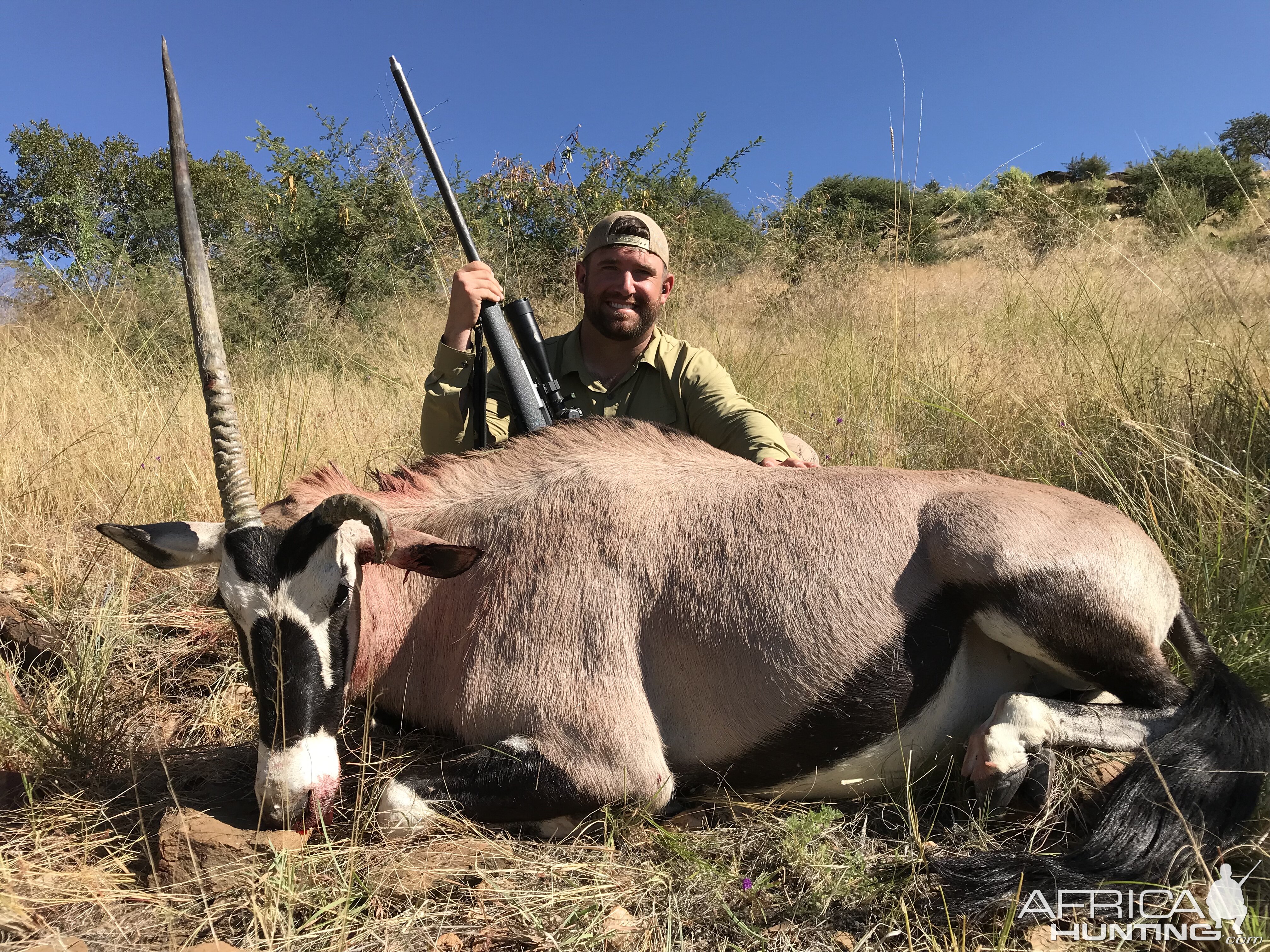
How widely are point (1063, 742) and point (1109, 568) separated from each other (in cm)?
61

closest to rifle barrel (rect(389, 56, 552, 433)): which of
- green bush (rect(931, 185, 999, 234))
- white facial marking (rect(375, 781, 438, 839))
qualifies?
white facial marking (rect(375, 781, 438, 839))

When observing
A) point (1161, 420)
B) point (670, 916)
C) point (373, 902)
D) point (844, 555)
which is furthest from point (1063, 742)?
point (1161, 420)

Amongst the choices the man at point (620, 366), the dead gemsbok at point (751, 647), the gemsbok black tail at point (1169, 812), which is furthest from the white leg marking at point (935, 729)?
the man at point (620, 366)

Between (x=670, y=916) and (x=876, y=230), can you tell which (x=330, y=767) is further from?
(x=876, y=230)

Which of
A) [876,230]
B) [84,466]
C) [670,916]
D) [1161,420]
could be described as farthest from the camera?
[876,230]

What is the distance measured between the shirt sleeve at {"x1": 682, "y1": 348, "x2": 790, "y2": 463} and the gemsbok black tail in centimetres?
205

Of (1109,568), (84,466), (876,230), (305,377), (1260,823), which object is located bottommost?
(1260,823)

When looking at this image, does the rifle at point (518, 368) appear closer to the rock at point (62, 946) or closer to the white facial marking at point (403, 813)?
the white facial marking at point (403, 813)

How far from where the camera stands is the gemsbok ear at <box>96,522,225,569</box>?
2.71m

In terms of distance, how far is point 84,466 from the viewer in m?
5.38

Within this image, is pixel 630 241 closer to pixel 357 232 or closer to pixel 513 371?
pixel 513 371

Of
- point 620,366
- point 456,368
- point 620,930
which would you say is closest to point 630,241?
point 620,366

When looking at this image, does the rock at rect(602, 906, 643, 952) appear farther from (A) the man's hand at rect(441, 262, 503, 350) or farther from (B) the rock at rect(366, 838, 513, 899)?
(A) the man's hand at rect(441, 262, 503, 350)

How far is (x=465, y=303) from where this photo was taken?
4.18 m
